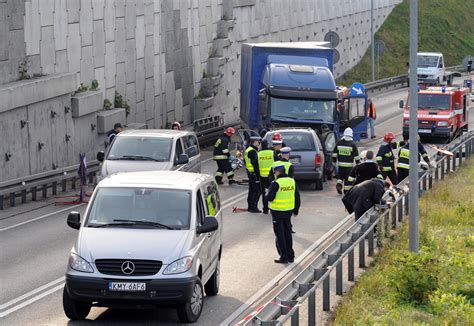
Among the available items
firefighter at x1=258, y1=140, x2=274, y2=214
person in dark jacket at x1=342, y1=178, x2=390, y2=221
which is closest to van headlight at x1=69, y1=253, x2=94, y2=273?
person in dark jacket at x1=342, y1=178, x2=390, y2=221

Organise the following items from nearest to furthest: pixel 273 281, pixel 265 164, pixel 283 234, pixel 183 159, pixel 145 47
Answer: pixel 273 281 → pixel 283 234 → pixel 183 159 → pixel 265 164 → pixel 145 47

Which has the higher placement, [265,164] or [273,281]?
[265,164]

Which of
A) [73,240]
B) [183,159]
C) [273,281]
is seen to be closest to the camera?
[273,281]

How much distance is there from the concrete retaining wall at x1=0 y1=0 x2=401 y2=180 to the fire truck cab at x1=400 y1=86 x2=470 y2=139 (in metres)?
8.37

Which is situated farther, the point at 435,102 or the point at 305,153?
the point at 435,102

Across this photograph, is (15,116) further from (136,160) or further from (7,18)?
(136,160)

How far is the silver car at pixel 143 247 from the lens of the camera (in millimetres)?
14016

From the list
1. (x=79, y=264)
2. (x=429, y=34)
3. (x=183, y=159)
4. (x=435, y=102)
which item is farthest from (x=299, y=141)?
(x=429, y=34)

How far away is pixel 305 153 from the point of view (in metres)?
29.7

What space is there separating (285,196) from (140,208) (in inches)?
162

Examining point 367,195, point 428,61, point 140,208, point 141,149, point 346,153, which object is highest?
point 140,208

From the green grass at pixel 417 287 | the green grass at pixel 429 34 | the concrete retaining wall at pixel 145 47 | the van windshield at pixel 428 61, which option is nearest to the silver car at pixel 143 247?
the green grass at pixel 417 287

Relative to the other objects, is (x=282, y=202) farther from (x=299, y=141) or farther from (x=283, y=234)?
(x=299, y=141)

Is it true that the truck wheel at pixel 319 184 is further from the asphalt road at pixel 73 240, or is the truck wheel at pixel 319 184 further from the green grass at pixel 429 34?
the green grass at pixel 429 34
